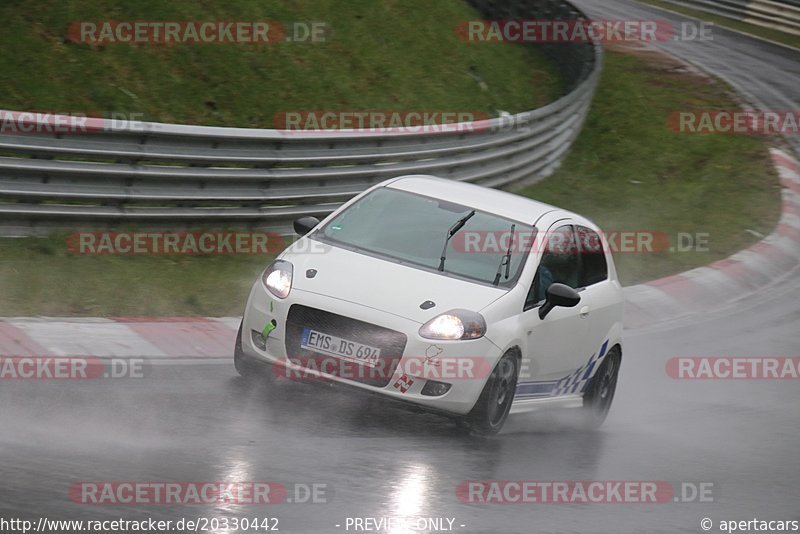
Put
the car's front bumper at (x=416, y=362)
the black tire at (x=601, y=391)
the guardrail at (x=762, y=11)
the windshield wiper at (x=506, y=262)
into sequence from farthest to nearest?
1. the guardrail at (x=762, y=11)
2. the black tire at (x=601, y=391)
3. the windshield wiper at (x=506, y=262)
4. the car's front bumper at (x=416, y=362)

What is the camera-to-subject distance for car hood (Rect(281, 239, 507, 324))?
26.0ft

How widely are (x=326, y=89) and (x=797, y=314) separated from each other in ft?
A: 23.4

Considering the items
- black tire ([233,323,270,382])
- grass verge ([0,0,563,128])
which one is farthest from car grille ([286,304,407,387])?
grass verge ([0,0,563,128])

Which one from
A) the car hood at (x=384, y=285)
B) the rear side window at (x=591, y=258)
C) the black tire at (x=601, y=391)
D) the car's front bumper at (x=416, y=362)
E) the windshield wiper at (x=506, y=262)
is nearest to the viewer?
the car's front bumper at (x=416, y=362)

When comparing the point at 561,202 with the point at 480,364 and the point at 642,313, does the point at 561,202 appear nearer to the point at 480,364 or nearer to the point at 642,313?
the point at 642,313

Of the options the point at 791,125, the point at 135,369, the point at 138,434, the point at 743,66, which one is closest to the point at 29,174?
the point at 135,369

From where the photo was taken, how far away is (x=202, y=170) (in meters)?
12.3

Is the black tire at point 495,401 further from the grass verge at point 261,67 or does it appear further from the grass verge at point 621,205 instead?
the grass verge at point 261,67

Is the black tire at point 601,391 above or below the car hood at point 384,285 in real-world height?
below

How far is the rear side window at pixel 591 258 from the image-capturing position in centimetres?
948

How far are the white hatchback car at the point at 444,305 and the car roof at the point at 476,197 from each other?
1 centimetres

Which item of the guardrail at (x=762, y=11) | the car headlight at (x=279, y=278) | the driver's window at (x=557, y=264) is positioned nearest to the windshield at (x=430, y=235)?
the driver's window at (x=557, y=264)

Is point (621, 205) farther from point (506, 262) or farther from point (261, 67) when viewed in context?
point (506, 262)

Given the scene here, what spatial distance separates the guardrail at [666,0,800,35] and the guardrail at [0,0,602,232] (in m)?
24.8
